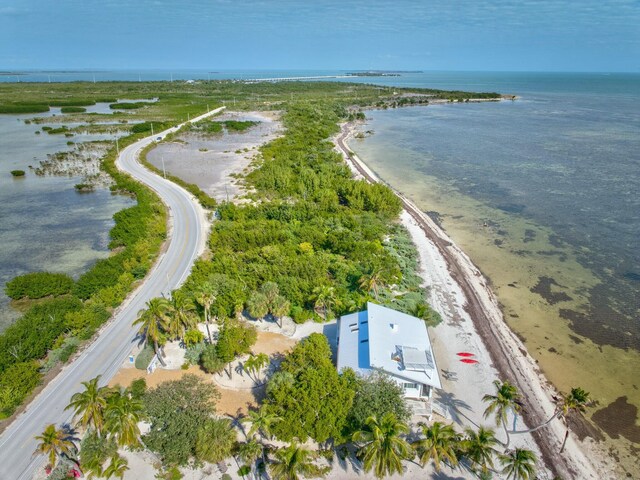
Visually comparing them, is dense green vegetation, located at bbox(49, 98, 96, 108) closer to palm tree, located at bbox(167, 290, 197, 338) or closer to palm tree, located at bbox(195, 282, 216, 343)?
palm tree, located at bbox(195, 282, 216, 343)

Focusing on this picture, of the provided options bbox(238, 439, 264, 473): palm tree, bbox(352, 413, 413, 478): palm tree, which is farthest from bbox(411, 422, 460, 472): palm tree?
bbox(238, 439, 264, 473): palm tree

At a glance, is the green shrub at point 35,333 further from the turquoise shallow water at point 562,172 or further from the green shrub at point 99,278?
the turquoise shallow water at point 562,172

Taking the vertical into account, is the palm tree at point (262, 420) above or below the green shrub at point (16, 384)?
above

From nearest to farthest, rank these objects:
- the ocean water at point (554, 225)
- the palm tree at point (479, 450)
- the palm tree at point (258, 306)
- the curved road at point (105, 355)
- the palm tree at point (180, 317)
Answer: the palm tree at point (479, 450)
the curved road at point (105, 355)
the palm tree at point (180, 317)
the ocean water at point (554, 225)
the palm tree at point (258, 306)

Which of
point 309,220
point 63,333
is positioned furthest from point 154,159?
point 63,333

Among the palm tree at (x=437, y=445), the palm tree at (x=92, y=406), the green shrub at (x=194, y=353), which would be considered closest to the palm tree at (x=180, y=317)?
the green shrub at (x=194, y=353)

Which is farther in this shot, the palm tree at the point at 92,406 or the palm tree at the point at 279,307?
the palm tree at the point at 279,307

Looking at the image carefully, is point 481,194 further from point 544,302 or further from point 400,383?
point 400,383

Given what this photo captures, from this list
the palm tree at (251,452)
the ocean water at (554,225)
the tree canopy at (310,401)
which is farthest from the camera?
the ocean water at (554,225)
